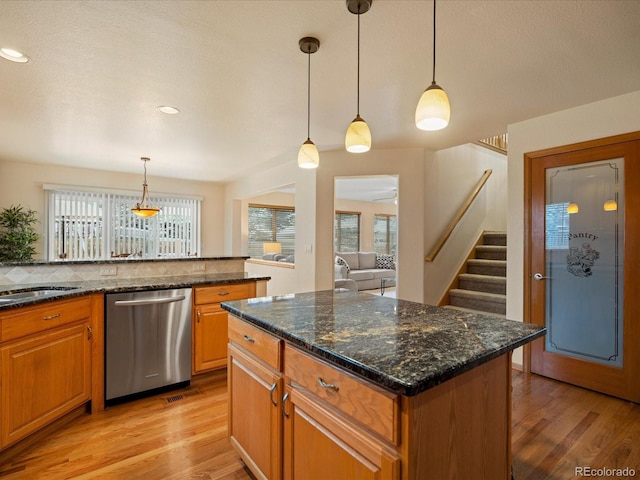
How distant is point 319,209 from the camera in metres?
4.41

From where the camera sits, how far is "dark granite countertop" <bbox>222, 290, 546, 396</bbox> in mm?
935

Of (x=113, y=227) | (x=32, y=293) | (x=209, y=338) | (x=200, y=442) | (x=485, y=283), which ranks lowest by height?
(x=200, y=442)

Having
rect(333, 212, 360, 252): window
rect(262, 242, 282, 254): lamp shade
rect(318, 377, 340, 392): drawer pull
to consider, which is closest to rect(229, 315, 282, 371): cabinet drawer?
rect(318, 377, 340, 392): drawer pull

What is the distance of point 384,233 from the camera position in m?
10.5

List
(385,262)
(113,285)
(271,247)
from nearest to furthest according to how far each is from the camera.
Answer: (113,285) → (271,247) → (385,262)

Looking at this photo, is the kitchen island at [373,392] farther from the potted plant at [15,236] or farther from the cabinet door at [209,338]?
the potted plant at [15,236]

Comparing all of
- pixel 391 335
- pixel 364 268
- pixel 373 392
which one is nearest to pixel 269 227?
pixel 364 268

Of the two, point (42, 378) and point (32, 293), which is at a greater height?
point (32, 293)

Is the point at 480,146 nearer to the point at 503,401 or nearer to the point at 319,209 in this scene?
the point at 319,209

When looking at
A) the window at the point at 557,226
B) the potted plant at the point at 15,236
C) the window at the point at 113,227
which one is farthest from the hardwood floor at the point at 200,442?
the potted plant at the point at 15,236

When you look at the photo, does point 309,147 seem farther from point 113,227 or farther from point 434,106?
point 113,227

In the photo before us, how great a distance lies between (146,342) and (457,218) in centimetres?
399

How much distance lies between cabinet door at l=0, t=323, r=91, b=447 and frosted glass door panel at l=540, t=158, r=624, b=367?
3771mm

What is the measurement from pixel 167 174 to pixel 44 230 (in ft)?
6.88
